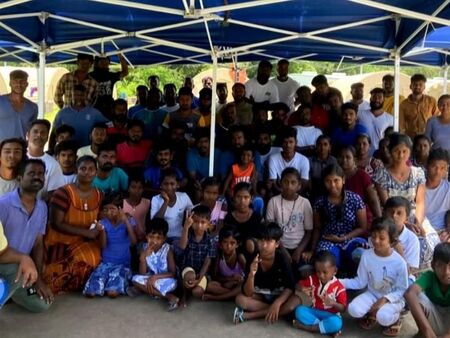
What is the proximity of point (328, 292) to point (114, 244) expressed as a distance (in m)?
1.79

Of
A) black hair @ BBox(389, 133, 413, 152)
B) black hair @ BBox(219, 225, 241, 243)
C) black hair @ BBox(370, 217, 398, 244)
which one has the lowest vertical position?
black hair @ BBox(219, 225, 241, 243)

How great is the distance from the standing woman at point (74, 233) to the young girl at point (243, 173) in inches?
58.3

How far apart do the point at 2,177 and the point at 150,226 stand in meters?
1.18

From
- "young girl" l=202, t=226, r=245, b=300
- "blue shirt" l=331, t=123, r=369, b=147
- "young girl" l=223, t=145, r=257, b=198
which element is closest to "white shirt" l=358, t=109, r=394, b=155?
"blue shirt" l=331, t=123, r=369, b=147

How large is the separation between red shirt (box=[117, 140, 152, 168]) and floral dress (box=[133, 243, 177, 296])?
158cm

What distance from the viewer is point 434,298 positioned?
3281 mm

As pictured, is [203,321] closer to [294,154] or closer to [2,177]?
[2,177]

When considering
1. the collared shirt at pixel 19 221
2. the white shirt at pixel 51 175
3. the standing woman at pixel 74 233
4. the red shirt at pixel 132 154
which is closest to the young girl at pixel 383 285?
the standing woman at pixel 74 233

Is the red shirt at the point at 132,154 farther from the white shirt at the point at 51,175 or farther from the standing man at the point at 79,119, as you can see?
the white shirt at the point at 51,175

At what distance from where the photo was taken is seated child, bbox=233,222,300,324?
3.50 m

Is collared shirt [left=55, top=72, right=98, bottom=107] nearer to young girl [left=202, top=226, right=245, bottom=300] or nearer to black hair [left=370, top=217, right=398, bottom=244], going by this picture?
young girl [left=202, top=226, right=245, bottom=300]

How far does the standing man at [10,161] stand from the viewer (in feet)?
12.2

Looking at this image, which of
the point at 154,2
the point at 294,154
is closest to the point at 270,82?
the point at 294,154

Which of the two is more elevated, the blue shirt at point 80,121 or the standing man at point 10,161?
the blue shirt at point 80,121
